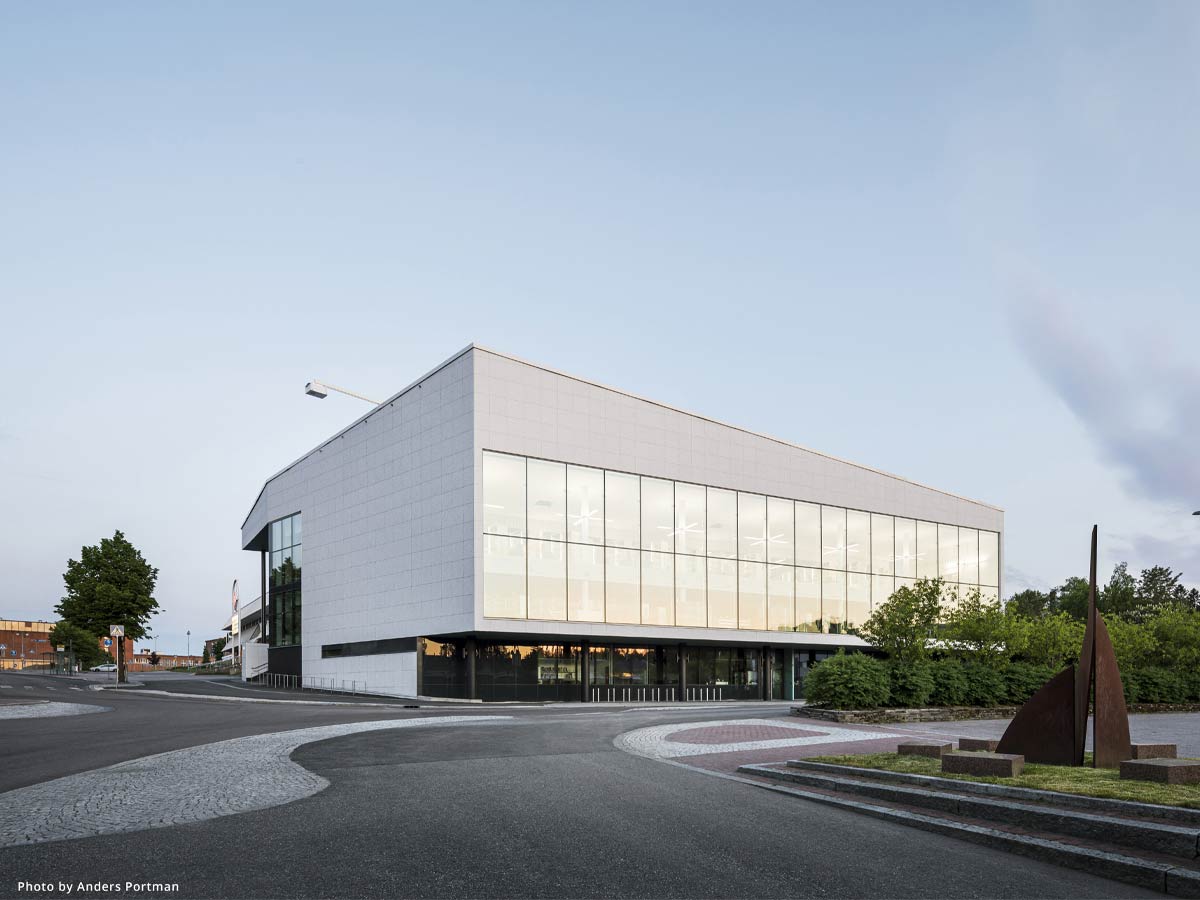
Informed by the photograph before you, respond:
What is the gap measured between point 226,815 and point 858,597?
5028 cm

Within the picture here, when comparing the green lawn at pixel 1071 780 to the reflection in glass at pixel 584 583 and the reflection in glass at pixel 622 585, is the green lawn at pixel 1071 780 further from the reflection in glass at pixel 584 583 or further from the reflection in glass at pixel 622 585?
the reflection in glass at pixel 622 585

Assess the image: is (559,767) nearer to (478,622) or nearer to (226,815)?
(226,815)

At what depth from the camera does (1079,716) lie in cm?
1291

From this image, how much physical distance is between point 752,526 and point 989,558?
2423 centimetres

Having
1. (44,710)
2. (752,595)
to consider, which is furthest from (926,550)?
(44,710)

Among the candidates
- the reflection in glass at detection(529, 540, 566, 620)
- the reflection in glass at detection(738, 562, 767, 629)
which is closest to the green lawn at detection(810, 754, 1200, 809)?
the reflection in glass at detection(529, 540, 566, 620)

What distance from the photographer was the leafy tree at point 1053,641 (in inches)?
1505

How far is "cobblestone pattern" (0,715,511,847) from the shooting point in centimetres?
937

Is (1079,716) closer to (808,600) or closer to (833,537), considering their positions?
(808,600)

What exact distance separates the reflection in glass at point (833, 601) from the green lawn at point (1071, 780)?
40410 millimetres

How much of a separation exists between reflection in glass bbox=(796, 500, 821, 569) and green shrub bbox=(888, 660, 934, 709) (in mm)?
24634

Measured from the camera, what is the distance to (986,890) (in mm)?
7449

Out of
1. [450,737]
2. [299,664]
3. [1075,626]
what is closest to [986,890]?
[450,737]

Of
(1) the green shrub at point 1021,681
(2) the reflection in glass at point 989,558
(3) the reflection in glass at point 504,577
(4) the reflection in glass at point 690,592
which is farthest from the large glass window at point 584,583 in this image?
(2) the reflection in glass at point 989,558
